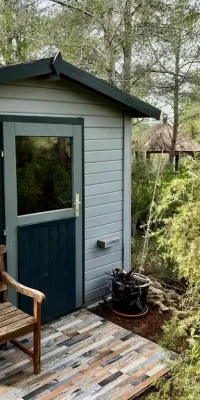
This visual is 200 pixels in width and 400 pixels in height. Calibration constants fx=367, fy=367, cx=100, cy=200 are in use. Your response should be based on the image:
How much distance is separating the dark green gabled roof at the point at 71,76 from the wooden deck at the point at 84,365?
2.34 meters

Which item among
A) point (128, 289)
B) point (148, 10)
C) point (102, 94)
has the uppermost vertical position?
point (148, 10)

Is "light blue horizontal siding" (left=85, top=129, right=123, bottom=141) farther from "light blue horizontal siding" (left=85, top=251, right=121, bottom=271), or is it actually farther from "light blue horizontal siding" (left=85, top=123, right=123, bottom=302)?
"light blue horizontal siding" (left=85, top=251, right=121, bottom=271)

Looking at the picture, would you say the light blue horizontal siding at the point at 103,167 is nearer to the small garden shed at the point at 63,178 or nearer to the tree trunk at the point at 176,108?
the small garden shed at the point at 63,178

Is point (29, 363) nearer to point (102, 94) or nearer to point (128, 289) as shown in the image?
point (128, 289)

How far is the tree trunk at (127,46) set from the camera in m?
7.98

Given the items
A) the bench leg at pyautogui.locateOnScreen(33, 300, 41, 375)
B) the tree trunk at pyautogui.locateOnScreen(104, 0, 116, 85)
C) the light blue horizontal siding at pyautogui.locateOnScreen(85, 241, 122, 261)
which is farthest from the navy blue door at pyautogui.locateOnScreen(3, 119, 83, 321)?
the tree trunk at pyautogui.locateOnScreen(104, 0, 116, 85)

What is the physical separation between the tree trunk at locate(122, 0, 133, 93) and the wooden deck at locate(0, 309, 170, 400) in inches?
240

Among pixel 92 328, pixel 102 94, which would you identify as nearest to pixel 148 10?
pixel 102 94

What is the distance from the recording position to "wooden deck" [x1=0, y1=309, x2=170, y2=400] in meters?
2.73

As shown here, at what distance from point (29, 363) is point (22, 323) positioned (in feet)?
1.64

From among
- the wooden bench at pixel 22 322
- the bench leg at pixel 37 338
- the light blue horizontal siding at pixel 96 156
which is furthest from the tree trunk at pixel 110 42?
the bench leg at pixel 37 338

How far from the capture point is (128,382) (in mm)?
2848

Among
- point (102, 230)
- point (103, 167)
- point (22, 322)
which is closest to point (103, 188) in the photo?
point (103, 167)

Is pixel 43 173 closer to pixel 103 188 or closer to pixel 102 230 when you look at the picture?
pixel 103 188
